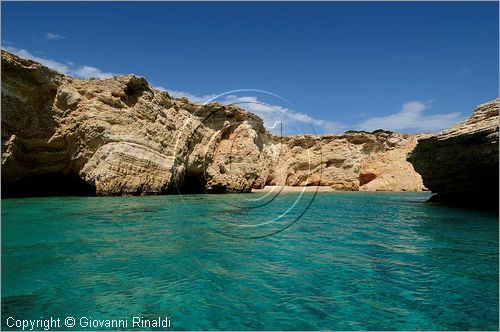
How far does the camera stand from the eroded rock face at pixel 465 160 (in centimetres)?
1577

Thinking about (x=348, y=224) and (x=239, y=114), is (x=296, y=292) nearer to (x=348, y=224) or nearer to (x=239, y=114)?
(x=348, y=224)

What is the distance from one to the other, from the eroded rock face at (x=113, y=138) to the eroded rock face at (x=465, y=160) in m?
18.6

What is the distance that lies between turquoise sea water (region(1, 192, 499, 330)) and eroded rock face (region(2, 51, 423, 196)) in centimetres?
1426

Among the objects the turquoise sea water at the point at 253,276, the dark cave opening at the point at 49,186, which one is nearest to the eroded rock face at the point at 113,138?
the dark cave opening at the point at 49,186

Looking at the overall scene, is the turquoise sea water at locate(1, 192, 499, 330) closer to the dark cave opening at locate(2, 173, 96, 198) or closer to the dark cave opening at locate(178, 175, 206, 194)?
the dark cave opening at locate(2, 173, 96, 198)

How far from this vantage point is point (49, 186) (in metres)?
27.6

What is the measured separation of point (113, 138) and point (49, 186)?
27.2 ft

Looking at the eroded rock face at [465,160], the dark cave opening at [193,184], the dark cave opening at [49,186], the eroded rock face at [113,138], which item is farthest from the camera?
the dark cave opening at [193,184]

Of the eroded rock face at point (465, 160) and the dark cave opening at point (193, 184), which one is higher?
the eroded rock face at point (465, 160)

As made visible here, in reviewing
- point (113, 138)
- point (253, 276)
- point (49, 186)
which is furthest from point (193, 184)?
point (253, 276)

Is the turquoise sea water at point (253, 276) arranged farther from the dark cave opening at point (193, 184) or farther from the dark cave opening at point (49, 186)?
the dark cave opening at point (193, 184)

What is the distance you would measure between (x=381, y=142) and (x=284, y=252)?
5312 cm

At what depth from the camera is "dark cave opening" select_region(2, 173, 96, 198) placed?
80.3 ft

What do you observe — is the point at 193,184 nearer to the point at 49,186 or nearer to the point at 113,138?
the point at 113,138
